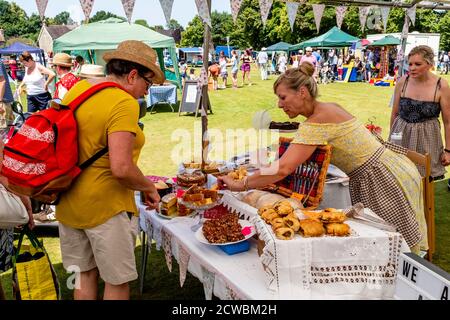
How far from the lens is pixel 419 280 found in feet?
5.19

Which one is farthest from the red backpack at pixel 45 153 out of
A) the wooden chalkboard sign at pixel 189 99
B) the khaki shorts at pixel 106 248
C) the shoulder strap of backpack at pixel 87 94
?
the wooden chalkboard sign at pixel 189 99

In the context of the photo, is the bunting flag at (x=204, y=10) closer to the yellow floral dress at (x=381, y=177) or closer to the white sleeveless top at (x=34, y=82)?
the yellow floral dress at (x=381, y=177)

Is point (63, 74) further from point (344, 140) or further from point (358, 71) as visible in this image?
point (358, 71)

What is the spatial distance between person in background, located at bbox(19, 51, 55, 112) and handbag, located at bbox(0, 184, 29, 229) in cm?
650

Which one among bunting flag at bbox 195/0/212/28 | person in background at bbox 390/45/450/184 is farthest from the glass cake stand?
person in background at bbox 390/45/450/184

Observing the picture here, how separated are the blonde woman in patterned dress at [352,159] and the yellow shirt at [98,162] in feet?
2.54

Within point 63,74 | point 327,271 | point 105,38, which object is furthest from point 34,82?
point 327,271

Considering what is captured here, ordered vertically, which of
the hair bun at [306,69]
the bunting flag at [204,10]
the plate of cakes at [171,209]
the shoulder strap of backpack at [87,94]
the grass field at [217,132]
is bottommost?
the grass field at [217,132]

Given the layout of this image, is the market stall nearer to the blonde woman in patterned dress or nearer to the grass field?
the grass field

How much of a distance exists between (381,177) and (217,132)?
6633 mm

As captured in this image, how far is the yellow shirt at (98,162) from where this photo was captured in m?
1.76

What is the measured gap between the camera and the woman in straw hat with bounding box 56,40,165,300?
1765mm
